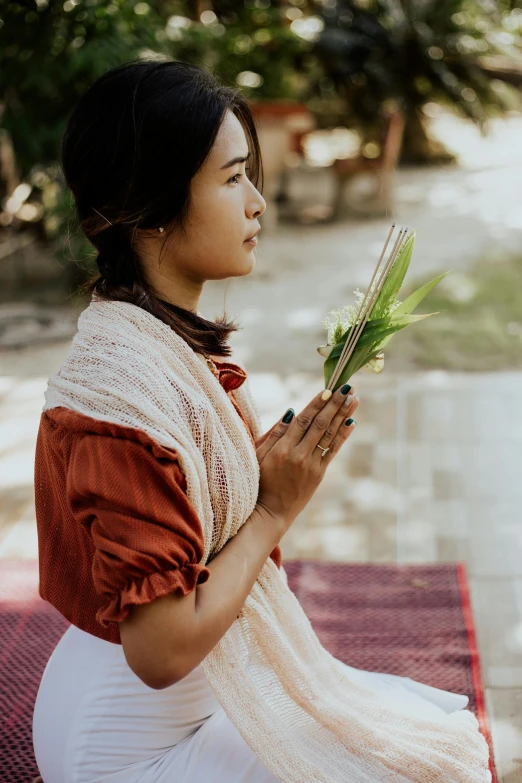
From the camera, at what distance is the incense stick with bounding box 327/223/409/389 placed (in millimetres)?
1563

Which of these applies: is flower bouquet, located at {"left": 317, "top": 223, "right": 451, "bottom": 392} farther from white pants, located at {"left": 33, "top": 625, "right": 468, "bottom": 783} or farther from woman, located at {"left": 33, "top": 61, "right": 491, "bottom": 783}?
white pants, located at {"left": 33, "top": 625, "right": 468, "bottom": 783}

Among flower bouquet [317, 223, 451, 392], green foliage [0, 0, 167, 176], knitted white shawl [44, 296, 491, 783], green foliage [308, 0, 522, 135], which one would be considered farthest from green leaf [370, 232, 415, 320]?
green foliage [308, 0, 522, 135]

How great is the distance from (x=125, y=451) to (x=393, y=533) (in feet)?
7.59

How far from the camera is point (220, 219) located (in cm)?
147

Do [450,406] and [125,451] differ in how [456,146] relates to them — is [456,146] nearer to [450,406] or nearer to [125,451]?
[450,406]

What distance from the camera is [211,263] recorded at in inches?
59.5

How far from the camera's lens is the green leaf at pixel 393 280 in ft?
5.19

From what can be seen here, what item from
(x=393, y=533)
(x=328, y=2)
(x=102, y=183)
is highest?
(x=102, y=183)

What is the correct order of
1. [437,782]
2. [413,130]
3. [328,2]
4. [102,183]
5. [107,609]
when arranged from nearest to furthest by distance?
[107,609] → [102,183] → [437,782] → [328,2] → [413,130]

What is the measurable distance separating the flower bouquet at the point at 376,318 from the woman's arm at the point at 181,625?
405mm

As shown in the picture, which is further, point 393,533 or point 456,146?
point 456,146

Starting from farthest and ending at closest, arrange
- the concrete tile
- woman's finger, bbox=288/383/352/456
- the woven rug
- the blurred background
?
the blurred background
the woven rug
the concrete tile
woman's finger, bbox=288/383/352/456

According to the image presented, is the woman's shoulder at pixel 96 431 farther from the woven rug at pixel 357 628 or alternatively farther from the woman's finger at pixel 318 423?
the woven rug at pixel 357 628

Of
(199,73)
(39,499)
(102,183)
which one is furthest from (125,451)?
→ (199,73)
